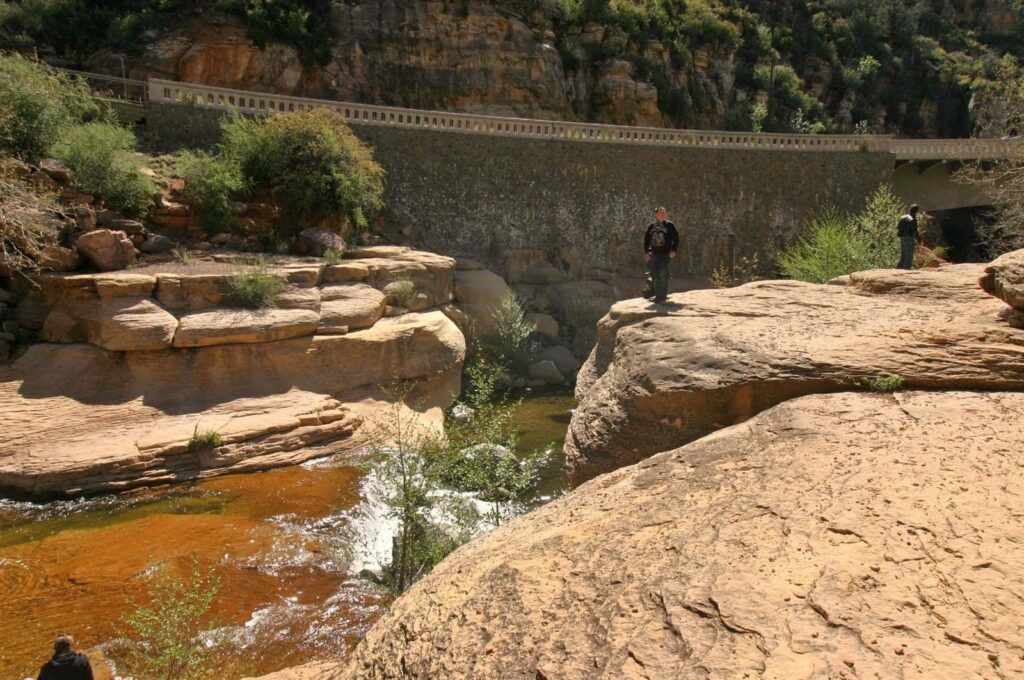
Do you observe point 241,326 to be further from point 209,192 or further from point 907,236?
point 907,236

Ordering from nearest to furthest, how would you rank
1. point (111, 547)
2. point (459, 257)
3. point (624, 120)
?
point (111, 547)
point (459, 257)
point (624, 120)

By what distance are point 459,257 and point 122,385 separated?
12.0 m

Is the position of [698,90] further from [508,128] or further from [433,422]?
[433,422]

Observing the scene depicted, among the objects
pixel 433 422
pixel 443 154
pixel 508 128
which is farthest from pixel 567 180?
pixel 433 422

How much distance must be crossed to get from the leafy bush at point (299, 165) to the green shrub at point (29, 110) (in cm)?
394

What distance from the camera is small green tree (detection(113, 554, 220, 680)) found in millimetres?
6469

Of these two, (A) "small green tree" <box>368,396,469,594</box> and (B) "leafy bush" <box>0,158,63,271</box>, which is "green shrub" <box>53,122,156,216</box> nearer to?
(B) "leafy bush" <box>0,158,63,271</box>

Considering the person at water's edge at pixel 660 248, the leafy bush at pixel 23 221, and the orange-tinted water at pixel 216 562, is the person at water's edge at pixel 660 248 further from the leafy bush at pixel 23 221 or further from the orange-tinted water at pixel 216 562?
the leafy bush at pixel 23 221

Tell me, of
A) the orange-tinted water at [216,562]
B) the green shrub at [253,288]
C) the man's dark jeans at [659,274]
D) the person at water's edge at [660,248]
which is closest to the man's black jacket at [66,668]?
the orange-tinted water at [216,562]

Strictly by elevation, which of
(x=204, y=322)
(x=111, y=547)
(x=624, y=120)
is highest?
(x=624, y=120)

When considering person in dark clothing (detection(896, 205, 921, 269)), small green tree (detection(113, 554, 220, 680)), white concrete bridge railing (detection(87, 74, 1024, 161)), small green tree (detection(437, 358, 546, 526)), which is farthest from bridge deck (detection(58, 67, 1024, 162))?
small green tree (detection(113, 554, 220, 680))

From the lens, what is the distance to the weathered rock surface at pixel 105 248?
46.4 feet

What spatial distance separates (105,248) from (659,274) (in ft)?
37.1

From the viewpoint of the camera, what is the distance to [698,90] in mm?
34344
